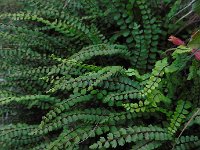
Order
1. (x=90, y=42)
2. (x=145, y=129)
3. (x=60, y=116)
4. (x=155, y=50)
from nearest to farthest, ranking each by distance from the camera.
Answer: (x=145, y=129) → (x=60, y=116) → (x=155, y=50) → (x=90, y=42)

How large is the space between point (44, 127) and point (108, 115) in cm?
37

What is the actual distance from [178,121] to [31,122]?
103cm

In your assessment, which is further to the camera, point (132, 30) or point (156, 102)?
point (132, 30)

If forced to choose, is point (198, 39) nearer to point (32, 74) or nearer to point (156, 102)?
point (156, 102)

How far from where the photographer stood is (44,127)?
6.72 feet

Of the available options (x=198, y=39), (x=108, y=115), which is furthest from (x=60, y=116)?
(x=198, y=39)

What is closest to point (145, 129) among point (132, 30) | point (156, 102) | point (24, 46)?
point (156, 102)

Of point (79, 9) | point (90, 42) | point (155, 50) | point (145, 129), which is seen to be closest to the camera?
point (145, 129)

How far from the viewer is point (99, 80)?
197 centimetres

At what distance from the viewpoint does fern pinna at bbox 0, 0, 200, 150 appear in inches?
78.5

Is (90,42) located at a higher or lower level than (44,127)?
higher

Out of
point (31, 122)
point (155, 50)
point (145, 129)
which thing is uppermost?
point (155, 50)

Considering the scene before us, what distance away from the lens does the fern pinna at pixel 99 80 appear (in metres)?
1.99

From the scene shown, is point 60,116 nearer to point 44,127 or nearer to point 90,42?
point 44,127
